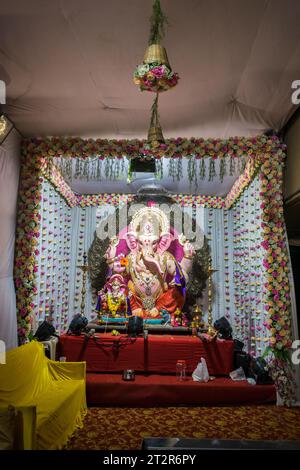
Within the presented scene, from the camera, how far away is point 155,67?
9.57ft

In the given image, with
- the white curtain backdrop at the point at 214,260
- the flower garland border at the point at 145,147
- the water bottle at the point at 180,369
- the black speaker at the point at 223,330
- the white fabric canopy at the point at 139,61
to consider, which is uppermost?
the white fabric canopy at the point at 139,61

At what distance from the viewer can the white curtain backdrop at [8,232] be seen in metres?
4.75

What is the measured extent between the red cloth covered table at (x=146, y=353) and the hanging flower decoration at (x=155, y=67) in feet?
12.2

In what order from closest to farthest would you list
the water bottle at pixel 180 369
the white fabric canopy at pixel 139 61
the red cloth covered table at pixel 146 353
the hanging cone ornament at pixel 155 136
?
the white fabric canopy at pixel 139 61 < the hanging cone ornament at pixel 155 136 < the water bottle at pixel 180 369 < the red cloth covered table at pixel 146 353

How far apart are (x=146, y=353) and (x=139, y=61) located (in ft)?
13.4

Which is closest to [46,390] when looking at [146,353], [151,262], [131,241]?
[146,353]

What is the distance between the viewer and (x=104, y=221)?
8.76 meters

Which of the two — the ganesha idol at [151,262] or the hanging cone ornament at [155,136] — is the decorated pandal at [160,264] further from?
the hanging cone ornament at [155,136]

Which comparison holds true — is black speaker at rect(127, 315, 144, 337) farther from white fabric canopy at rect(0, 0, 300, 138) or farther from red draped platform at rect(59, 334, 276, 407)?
white fabric canopy at rect(0, 0, 300, 138)

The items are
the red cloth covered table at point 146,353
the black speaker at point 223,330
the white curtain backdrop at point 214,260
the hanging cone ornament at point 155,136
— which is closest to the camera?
the hanging cone ornament at point 155,136

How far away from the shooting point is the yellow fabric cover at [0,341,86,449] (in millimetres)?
2993

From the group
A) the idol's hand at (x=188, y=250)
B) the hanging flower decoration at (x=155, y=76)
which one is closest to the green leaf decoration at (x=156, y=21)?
the hanging flower decoration at (x=155, y=76)

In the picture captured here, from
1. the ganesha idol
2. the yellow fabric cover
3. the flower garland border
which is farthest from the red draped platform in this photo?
the flower garland border

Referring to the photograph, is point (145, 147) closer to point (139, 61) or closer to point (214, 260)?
point (139, 61)
